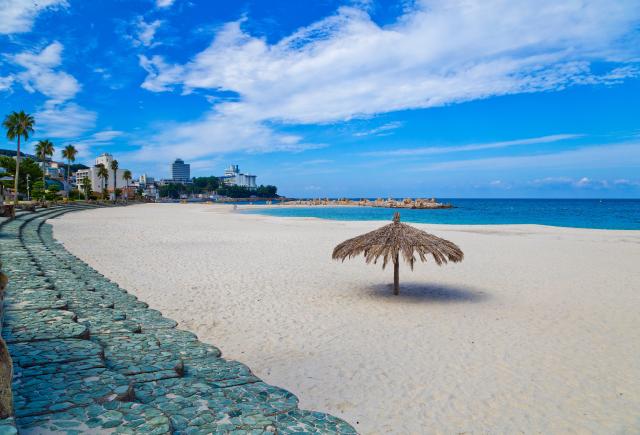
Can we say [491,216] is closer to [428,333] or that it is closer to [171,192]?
[428,333]

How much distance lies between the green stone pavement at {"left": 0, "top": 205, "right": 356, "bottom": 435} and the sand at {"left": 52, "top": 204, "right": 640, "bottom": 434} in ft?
1.50

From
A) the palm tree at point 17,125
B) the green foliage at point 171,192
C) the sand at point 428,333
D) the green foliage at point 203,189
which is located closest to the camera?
the sand at point 428,333

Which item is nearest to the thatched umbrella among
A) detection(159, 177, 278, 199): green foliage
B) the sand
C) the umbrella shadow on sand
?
the umbrella shadow on sand

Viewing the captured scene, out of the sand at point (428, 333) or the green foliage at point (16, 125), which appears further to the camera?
the green foliage at point (16, 125)

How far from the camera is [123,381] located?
3738 millimetres

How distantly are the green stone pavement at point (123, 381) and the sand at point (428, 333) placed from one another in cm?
46

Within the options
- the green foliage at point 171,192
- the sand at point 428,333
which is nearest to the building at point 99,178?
the green foliage at point 171,192

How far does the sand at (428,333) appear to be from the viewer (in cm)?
410

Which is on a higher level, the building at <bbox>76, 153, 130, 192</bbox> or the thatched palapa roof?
the building at <bbox>76, 153, 130, 192</bbox>

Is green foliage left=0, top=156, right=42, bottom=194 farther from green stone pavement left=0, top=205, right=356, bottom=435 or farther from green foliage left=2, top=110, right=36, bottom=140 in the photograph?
green stone pavement left=0, top=205, right=356, bottom=435

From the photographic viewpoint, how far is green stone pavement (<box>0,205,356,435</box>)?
3.11 meters

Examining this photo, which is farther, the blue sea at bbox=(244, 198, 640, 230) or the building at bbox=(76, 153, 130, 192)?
the building at bbox=(76, 153, 130, 192)

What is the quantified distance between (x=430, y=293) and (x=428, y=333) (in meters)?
2.72

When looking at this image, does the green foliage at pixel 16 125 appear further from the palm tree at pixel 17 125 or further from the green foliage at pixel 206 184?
the green foliage at pixel 206 184
